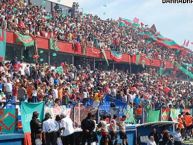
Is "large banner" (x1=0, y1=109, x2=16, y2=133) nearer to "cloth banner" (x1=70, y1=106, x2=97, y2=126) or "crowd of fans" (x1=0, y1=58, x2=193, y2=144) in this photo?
"crowd of fans" (x1=0, y1=58, x2=193, y2=144)

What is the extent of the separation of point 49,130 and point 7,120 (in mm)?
1606

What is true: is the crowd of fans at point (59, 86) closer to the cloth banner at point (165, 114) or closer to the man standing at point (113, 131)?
the cloth banner at point (165, 114)

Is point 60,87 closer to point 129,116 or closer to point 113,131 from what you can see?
point 129,116

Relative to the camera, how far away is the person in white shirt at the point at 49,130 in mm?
15109

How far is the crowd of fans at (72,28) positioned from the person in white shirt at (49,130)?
14082 millimetres

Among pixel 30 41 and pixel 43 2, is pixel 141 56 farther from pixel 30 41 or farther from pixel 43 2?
pixel 30 41

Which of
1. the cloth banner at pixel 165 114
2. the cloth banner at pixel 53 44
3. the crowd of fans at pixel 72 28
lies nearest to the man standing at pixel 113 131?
the cloth banner at pixel 165 114

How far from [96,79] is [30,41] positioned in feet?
19.8

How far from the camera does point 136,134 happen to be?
2138 cm

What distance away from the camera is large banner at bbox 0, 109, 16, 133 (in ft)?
50.6

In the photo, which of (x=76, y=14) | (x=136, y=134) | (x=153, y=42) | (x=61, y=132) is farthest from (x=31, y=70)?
(x=153, y=42)

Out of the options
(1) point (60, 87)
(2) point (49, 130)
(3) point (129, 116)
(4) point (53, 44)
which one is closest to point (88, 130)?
(2) point (49, 130)

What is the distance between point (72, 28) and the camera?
124 feet

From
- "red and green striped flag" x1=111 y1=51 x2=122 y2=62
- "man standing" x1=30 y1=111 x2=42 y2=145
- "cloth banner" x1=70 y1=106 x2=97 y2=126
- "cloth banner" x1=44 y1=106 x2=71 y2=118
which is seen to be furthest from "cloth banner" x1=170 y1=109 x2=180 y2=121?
"red and green striped flag" x1=111 y1=51 x2=122 y2=62
